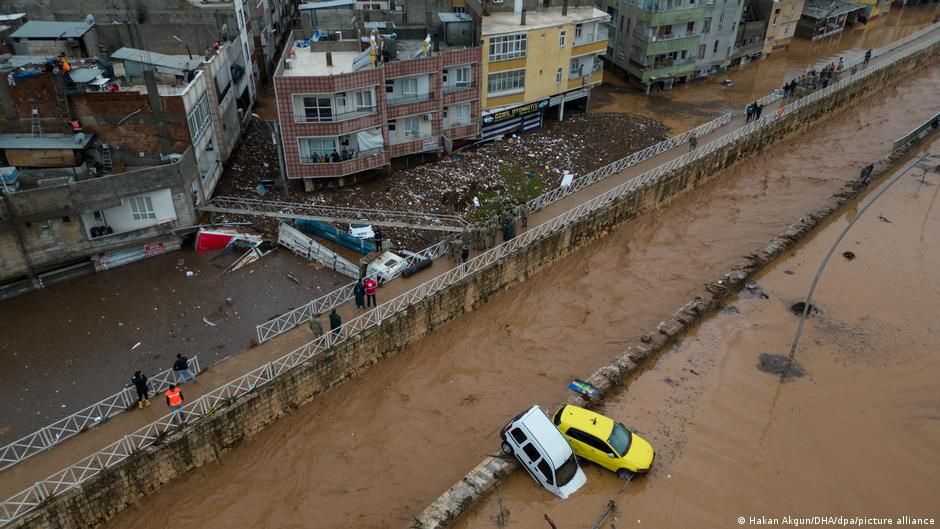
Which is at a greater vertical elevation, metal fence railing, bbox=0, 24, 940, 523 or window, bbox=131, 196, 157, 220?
window, bbox=131, 196, 157, 220

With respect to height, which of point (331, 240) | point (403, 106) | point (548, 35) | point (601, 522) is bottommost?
point (601, 522)

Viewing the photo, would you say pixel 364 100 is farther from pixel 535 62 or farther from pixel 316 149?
pixel 535 62

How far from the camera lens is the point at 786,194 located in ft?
122

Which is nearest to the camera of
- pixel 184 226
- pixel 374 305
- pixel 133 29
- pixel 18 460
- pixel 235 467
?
pixel 18 460

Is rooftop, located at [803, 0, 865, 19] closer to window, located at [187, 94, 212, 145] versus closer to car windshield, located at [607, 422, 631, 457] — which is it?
window, located at [187, 94, 212, 145]

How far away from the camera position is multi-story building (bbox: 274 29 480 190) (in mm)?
28875

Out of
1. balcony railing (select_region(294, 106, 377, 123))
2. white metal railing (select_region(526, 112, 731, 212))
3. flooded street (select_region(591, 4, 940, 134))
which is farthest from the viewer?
flooded street (select_region(591, 4, 940, 134))

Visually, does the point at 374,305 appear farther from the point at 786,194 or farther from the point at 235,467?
the point at 786,194

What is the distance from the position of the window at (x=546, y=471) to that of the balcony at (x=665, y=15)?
1520 inches

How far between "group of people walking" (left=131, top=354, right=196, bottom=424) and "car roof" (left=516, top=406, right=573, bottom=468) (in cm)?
997

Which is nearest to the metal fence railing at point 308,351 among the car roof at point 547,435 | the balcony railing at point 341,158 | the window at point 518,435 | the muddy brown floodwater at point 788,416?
the window at point 518,435

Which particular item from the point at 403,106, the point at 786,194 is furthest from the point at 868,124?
the point at 403,106

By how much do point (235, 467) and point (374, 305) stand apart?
7.16m

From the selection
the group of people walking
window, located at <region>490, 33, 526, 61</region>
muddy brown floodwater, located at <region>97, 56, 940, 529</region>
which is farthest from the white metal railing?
the group of people walking
